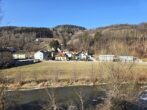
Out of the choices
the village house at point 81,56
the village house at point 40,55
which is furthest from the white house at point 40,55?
the village house at point 81,56

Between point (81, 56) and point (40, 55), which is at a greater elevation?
point (40, 55)

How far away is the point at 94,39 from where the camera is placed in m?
Result: 119

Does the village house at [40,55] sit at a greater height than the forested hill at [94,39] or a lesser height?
lesser

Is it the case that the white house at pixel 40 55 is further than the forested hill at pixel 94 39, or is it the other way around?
the white house at pixel 40 55

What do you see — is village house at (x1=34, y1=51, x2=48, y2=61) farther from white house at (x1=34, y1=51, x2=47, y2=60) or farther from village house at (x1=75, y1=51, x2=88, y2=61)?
→ village house at (x1=75, y1=51, x2=88, y2=61)

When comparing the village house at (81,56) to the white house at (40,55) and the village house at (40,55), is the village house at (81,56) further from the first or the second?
the white house at (40,55)

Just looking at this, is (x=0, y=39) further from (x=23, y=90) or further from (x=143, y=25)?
(x=143, y=25)

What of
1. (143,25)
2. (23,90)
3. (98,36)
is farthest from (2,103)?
(143,25)

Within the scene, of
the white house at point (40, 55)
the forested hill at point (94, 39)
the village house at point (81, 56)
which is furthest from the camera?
the village house at point (81, 56)

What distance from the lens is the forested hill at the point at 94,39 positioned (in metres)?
33.1

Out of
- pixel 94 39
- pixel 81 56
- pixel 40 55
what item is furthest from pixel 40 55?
pixel 94 39

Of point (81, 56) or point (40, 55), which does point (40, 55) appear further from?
point (81, 56)

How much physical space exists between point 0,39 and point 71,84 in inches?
1004

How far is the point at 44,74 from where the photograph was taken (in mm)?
48344
